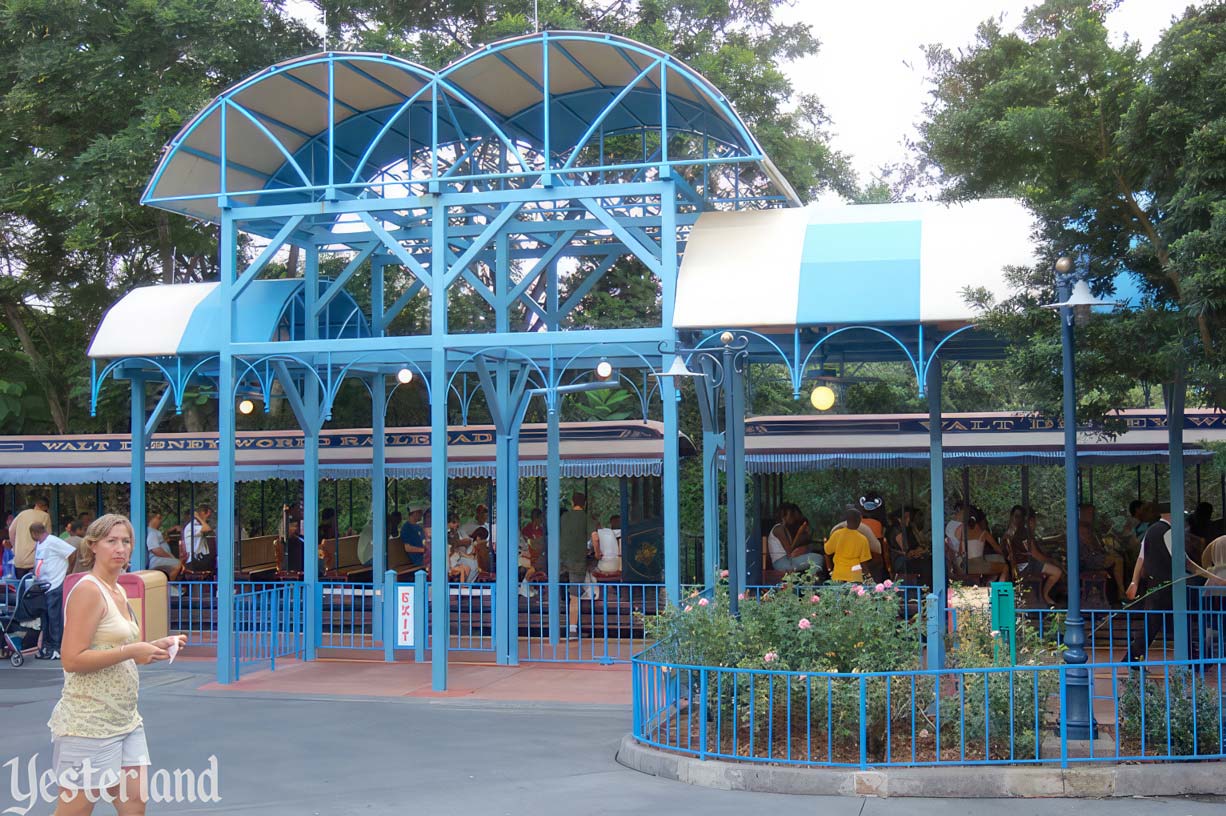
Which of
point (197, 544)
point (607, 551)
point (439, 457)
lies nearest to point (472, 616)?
point (607, 551)

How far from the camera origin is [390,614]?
1457 centimetres

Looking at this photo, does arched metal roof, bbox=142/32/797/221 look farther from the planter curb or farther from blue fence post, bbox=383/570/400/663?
the planter curb

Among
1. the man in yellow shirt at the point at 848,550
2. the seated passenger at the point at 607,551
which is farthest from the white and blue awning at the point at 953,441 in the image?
the man in yellow shirt at the point at 848,550

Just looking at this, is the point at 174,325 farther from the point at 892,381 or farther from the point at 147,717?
the point at 892,381

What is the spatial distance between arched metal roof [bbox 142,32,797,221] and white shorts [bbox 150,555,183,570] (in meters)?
5.94

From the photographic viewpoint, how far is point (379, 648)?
1652cm

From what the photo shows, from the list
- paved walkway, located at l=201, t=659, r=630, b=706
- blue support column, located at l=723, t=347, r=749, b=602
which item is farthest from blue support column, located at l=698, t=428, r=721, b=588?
paved walkway, located at l=201, t=659, r=630, b=706

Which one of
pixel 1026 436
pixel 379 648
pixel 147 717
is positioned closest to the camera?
pixel 147 717

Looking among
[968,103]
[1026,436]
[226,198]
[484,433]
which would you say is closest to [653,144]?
[484,433]

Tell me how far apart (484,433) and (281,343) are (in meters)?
5.73

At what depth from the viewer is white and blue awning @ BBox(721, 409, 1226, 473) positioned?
1722cm

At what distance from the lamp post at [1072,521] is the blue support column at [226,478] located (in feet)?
29.7

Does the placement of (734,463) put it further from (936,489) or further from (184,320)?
(184,320)

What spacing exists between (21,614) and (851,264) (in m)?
12.1
